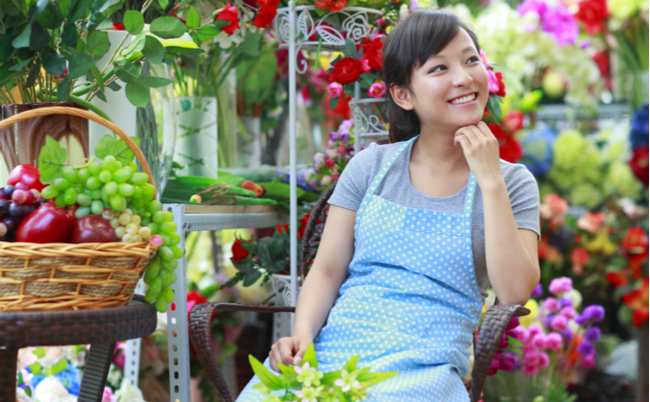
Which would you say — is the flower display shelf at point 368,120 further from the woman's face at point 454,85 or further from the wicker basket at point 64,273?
the wicker basket at point 64,273

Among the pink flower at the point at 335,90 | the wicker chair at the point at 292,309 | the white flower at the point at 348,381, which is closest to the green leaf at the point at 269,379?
the white flower at the point at 348,381

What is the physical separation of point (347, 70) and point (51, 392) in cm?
118

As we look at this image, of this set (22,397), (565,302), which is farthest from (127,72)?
(565,302)

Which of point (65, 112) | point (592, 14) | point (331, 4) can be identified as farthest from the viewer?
point (592, 14)

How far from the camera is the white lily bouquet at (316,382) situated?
995 mm

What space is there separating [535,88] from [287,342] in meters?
2.37

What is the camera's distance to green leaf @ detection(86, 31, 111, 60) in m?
1.10

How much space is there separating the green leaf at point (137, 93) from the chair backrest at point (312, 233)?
60 cm

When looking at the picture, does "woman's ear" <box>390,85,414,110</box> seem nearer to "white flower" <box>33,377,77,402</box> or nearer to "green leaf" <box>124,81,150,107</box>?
"green leaf" <box>124,81,150,107</box>

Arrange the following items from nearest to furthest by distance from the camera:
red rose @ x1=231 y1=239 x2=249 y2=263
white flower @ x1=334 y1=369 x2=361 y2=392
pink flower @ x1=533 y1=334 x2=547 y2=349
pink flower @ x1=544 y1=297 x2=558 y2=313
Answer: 1. white flower @ x1=334 y1=369 x2=361 y2=392
2. red rose @ x1=231 y1=239 x2=249 y2=263
3. pink flower @ x1=533 y1=334 x2=547 y2=349
4. pink flower @ x1=544 y1=297 x2=558 y2=313

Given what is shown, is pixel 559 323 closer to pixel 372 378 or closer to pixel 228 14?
pixel 372 378

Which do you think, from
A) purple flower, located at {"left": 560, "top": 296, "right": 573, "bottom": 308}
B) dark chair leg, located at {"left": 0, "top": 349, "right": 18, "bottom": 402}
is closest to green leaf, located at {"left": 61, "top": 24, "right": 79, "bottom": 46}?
dark chair leg, located at {"left": 0, "top": 349, "right": 18, "bottom": 402}

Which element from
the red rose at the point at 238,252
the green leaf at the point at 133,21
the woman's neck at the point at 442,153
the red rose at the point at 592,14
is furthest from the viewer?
the red rose at the point at 592,14

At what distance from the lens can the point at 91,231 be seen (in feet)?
3.07
